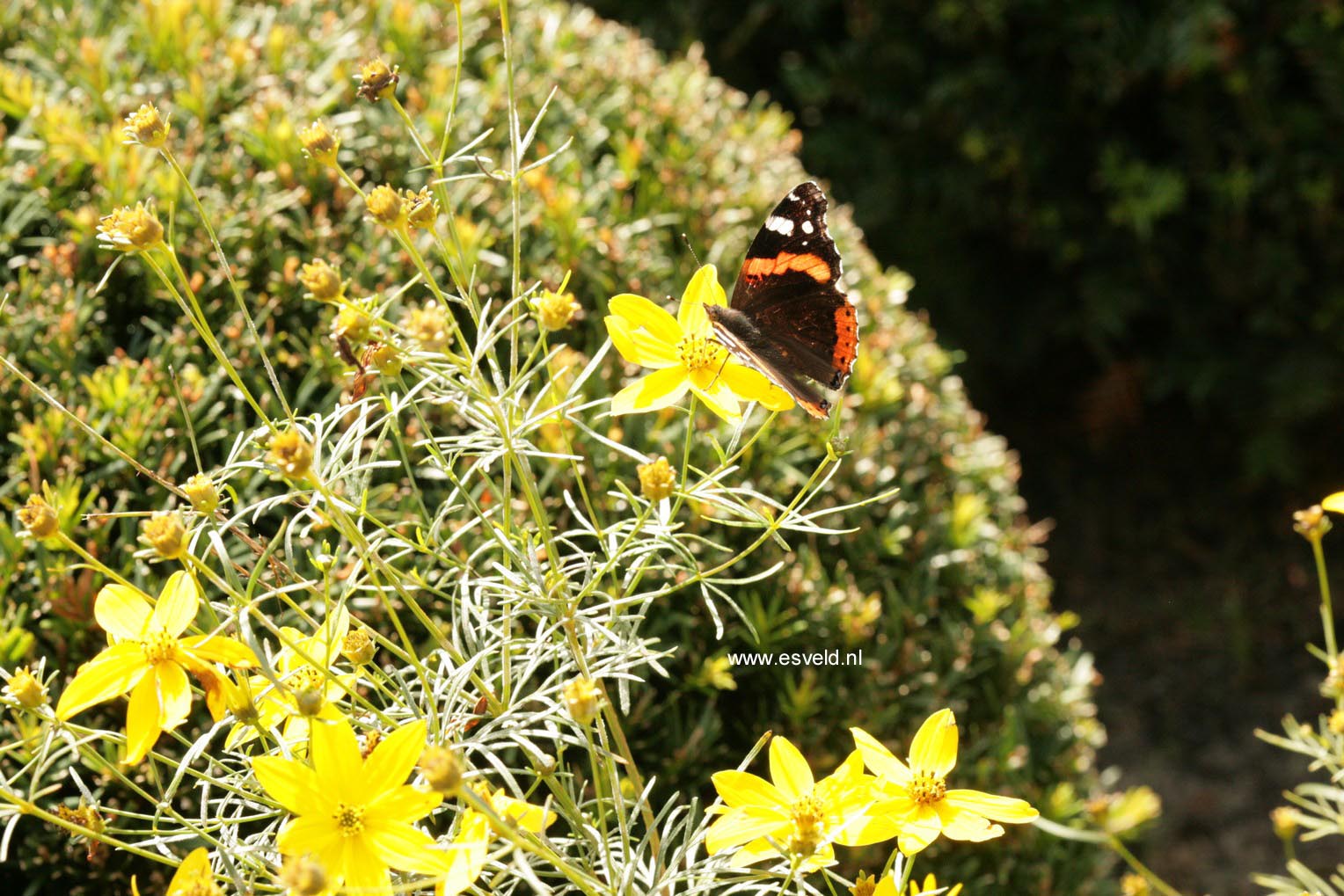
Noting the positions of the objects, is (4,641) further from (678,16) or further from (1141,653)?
(1141,653)

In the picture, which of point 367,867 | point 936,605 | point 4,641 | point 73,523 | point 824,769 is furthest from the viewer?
point 936,605

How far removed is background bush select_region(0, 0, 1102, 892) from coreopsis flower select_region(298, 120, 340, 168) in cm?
60

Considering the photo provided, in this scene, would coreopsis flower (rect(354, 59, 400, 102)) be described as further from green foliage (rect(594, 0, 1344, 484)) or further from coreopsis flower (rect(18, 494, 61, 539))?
green foliage (rect(594, 0, 1344, 484))

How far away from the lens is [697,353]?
4.03ft

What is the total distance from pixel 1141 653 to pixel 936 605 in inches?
94.8

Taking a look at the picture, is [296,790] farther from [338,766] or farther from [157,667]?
[157,667]

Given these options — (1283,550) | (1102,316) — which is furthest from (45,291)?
(1283,550)

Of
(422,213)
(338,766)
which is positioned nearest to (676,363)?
(422,213)

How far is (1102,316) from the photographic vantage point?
3939mm

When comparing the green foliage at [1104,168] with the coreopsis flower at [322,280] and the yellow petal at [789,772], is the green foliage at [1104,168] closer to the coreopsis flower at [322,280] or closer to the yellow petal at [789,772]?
the yellow petal at [789,772]

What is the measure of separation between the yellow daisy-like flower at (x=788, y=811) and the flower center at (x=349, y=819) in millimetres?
286

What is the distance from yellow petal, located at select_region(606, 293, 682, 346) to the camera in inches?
47.7

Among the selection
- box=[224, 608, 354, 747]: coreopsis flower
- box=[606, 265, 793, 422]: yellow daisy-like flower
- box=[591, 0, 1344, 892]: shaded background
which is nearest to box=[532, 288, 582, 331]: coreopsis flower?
box=[606, 265, 793, 422]: yellow daisy-like flower

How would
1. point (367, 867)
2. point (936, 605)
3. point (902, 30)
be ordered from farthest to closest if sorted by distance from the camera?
point (902, 30)
point (936, 605)
point (367, 867)
